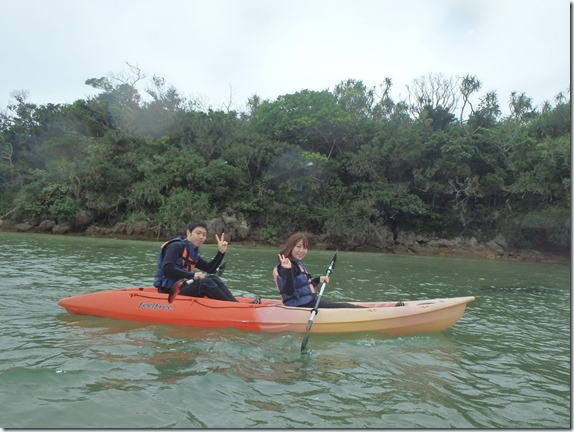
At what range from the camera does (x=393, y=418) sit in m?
3.20

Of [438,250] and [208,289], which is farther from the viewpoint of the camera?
[438,250]

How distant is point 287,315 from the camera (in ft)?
17.7

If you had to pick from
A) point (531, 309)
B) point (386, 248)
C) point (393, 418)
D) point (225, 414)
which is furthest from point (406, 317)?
point (386, 248)

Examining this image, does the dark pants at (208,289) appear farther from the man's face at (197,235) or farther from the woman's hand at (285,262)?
the woman's hand at (285,262)

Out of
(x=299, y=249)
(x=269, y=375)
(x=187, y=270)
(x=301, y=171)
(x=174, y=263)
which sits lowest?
(x=269, y=375)

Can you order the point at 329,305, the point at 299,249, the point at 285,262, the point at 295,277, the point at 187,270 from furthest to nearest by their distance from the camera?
1. the point at 187,270
2. the point at 329,305
3. the point at 295,277
4. the point at 299,249
5. the point at 285,262

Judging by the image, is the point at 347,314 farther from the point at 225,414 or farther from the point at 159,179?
the point at 159,179

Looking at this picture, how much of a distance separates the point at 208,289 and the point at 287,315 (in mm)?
1184

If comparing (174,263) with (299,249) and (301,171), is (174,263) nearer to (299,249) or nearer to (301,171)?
(299,249)

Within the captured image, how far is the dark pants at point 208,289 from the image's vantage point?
5.78m

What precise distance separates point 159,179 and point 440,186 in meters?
17.0

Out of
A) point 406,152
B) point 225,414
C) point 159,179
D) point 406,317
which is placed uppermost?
point 406,152

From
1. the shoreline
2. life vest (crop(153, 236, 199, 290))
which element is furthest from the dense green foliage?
life vest (crop(153, 236, 199, 290))

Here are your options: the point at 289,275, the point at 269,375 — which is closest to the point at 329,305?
the point at 289,275
